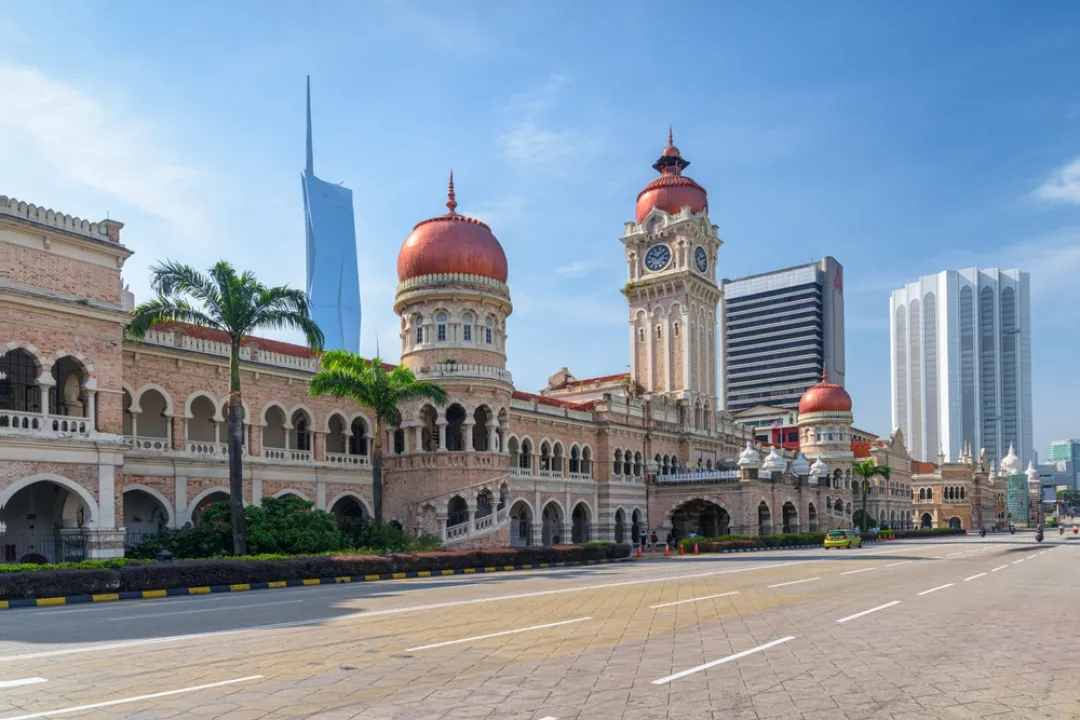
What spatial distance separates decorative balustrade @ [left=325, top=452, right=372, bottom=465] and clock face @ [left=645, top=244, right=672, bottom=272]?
97.5 ft

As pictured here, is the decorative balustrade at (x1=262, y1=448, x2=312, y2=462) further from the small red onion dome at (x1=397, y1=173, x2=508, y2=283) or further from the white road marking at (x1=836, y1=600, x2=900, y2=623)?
the white road marking at (x1=836, y1=600, x2=900, y2=623)

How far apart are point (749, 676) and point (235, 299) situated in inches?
837

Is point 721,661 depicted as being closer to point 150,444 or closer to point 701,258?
point 150,444

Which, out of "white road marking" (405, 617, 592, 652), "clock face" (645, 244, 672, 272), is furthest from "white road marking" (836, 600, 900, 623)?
"clock face" (645, 244, 672, 272)

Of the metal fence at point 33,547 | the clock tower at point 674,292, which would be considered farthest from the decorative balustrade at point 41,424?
the clock tower at point 674,292

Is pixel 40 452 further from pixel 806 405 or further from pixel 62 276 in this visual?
pixel 806 405

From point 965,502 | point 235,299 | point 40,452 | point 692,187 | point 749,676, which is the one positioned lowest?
point 965,502

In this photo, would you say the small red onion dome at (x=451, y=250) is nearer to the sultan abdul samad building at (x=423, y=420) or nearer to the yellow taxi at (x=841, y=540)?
the sultan abdul samad building at (x=423, y=420)

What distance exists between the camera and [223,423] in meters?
33.8

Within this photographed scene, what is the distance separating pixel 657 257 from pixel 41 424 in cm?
4439

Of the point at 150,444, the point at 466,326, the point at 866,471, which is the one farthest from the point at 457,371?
the point at 866,471

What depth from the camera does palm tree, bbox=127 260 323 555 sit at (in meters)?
26.5

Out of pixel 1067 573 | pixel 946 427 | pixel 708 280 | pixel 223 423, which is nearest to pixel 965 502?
pixel 708 280

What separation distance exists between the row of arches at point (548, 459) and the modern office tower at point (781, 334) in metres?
106
